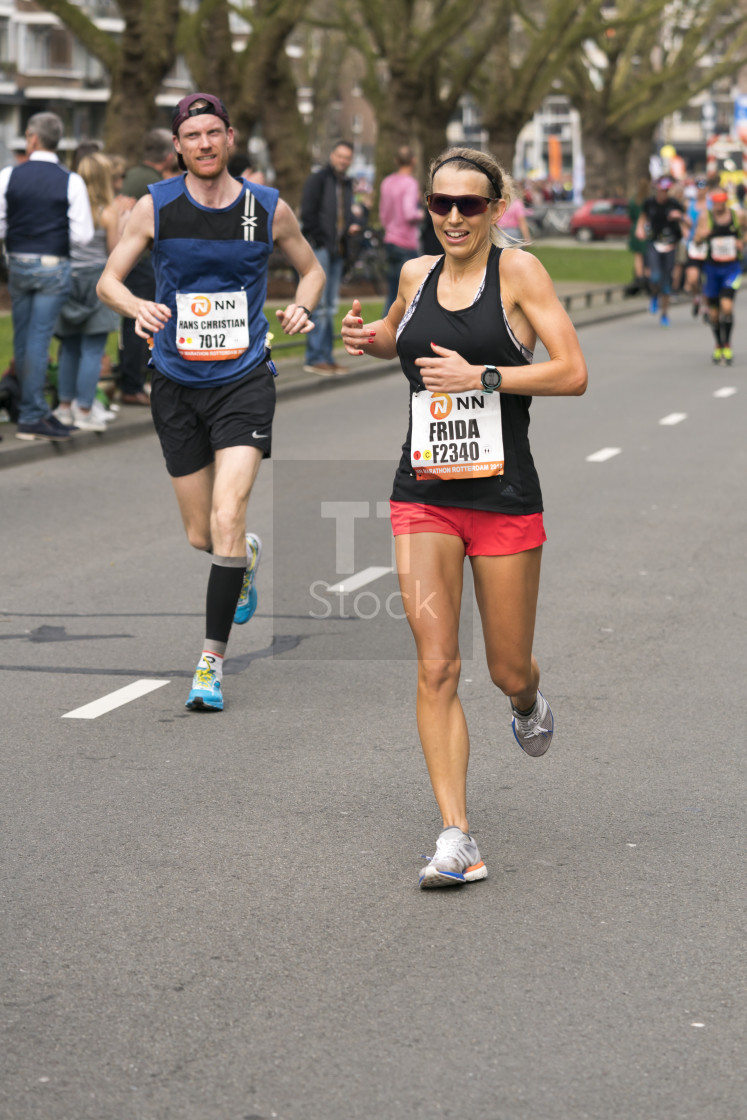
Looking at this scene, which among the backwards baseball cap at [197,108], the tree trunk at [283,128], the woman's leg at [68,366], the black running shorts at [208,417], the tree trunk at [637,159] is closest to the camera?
the backwards baseball cap at [197,108]

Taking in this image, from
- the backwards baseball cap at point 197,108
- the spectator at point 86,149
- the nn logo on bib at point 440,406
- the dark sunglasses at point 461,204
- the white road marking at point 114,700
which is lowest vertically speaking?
the white road marking at point 114,700

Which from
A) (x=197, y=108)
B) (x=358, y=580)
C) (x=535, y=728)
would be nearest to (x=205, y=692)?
(x=535, y=728)

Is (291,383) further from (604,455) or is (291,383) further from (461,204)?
(461,204)

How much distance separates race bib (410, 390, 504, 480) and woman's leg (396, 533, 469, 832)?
183 millimetres

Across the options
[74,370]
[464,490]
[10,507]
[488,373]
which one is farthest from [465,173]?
[74,370]

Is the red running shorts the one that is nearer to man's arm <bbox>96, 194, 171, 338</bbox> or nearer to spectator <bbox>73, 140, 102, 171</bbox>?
man's arm <bbox>96, 194, 171, 338</bbox>

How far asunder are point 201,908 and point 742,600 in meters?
4.45

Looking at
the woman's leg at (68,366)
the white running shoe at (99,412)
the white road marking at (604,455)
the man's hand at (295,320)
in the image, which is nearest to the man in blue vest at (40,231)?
the woman's leg at (68,366)

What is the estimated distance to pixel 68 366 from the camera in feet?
43.2

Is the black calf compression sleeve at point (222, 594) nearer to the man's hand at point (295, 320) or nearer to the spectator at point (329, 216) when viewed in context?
the man's hand at point (295, 320)

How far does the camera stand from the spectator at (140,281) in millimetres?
13375

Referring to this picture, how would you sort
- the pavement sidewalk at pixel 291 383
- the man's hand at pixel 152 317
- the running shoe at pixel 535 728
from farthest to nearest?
1. the pavement sidewalk at pixel 291 383
2. the man's hand at pixel 152 317
3. the running shoe at pixel 535 728

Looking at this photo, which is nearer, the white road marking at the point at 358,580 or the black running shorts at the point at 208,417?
the black running shorts at the point at 208,417

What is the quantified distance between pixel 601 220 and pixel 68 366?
50.6 meters
